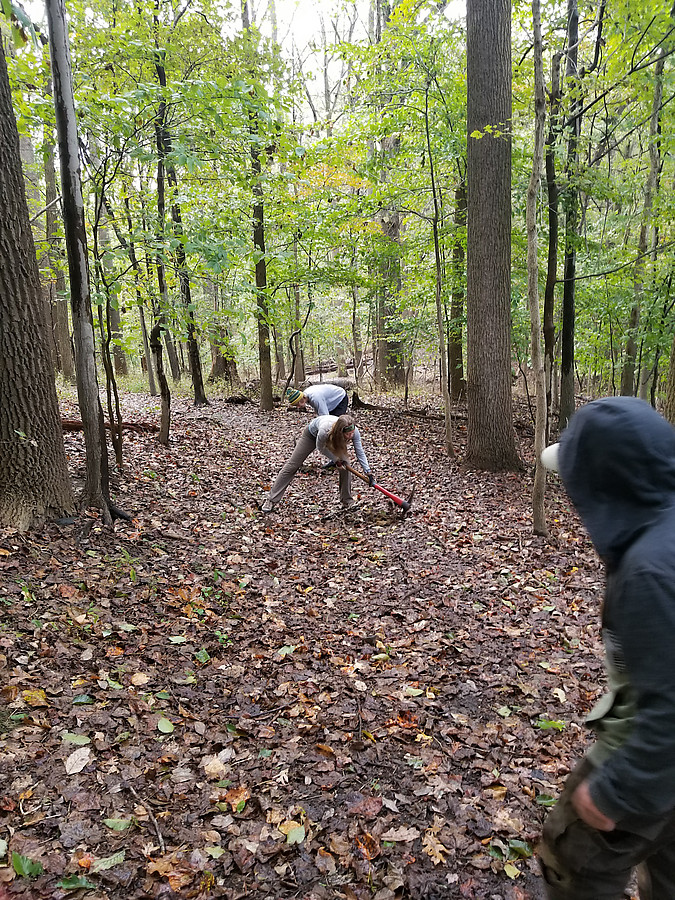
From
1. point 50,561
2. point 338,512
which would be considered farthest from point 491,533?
point 50,561

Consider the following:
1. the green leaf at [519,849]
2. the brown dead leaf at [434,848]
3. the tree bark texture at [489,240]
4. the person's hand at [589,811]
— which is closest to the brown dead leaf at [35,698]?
the brown dead leaf at [434,848]

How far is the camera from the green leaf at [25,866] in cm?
211

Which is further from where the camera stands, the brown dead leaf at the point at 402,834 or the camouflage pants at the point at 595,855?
the brown dead leaf at the point at 402,834

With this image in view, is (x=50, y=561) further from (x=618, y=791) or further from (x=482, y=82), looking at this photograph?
(x=482, y=82)

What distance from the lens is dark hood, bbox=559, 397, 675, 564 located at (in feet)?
4.83

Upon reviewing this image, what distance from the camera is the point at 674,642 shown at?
53.1 inches

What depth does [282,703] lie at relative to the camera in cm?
358

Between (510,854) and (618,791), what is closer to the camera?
(618,791)

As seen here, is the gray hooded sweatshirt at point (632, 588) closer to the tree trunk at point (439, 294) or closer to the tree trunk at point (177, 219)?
the tree trunk at point (177, 219)

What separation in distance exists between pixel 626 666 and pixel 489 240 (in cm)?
807

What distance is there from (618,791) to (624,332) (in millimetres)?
11624

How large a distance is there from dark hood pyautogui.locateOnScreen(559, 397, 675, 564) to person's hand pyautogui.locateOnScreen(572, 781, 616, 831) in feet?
2.17

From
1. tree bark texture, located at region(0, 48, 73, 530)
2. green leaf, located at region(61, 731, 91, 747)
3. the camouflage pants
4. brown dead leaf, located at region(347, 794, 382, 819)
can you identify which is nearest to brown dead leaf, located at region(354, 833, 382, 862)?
brown dead leaf, located at region(347, 794, 382, 819)

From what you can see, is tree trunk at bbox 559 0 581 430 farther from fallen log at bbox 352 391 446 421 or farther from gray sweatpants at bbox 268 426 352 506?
gray sweatpants at bbox 268 426 352 506
